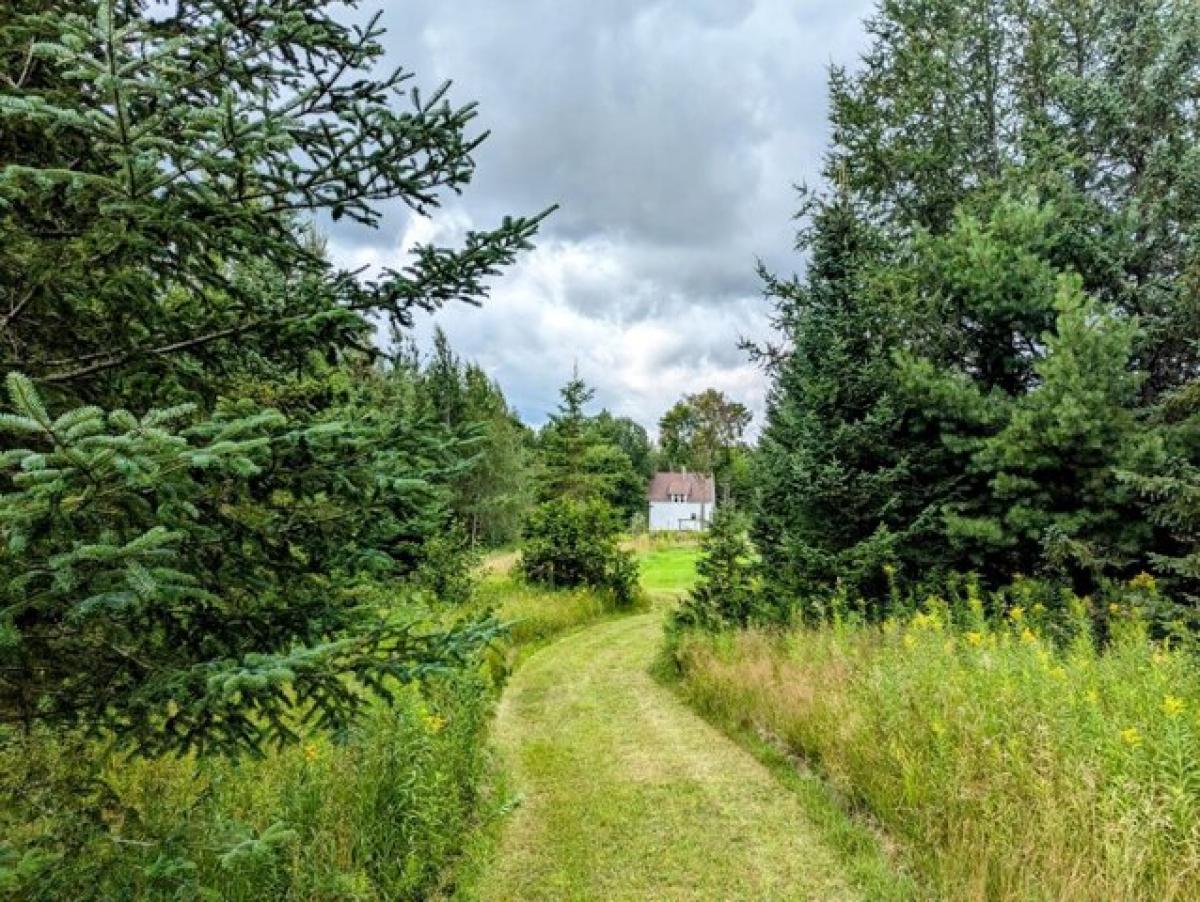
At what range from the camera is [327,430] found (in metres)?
2.18

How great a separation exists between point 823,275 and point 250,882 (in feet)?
33.7

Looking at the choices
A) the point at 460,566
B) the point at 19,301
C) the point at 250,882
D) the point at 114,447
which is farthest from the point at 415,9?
the point at 460,566

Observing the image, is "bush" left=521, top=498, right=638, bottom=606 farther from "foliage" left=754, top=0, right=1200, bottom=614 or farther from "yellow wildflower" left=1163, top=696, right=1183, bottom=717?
"yellow wildflower" left=1163, top=696, right=1183, bottom=717

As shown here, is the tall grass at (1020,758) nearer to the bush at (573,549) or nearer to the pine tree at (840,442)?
the pine tree at (840,442)

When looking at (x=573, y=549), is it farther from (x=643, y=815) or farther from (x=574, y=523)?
(x=643, y=815)

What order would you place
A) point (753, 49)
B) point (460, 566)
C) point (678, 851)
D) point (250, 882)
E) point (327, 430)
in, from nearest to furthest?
point (327, 430) < point (250, 882) < point (678, 851) < point (753, 49) < point (460, 566)

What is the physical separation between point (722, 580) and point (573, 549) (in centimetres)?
668

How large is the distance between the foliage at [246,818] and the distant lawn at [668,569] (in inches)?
494

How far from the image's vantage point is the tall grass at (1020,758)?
333cm

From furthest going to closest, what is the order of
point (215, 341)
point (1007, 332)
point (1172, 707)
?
point (1007, 332) < point (1172, 707) < point (215, 341)

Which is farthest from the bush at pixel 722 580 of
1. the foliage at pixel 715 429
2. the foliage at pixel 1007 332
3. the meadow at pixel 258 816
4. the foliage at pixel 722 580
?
the foliage at pixel 715 429

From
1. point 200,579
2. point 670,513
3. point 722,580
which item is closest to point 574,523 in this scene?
point 722,580

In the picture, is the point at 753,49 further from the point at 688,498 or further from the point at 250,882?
the point at 688,498

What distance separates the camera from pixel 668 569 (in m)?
29.4
